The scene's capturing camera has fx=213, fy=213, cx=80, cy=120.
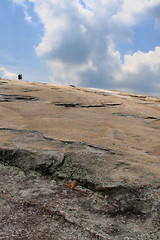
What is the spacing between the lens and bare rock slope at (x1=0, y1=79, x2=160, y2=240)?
138 cm

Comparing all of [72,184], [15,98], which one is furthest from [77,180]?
[15,98]

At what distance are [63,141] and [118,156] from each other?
2.16ft

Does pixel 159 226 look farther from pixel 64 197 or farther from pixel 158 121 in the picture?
pixel 158 121

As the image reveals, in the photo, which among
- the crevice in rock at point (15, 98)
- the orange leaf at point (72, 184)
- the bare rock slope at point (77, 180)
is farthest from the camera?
the crevice in rock at point (15, 98)

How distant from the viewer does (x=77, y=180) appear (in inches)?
74.0

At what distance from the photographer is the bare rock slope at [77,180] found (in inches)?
54.4

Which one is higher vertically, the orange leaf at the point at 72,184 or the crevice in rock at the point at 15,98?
the crevice in rock at the point at 15,98

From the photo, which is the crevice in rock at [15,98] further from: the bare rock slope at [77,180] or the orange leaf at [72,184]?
the orange leaf at [72,184]

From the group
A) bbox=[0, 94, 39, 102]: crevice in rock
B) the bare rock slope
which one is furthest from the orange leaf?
bbox=[0, 94, 39, 102]: crevice in rock

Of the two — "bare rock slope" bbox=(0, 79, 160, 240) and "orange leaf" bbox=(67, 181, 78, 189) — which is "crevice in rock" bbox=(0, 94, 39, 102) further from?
"orange leaf" bbox=(67, 181, 78, 189)

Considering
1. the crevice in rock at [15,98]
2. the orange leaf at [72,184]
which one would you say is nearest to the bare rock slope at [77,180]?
the orange leaf at [72,184]

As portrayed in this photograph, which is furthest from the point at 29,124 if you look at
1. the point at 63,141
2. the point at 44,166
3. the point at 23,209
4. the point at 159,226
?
the point at 159,226

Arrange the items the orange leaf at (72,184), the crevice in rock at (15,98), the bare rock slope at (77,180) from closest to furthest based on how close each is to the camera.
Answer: the bare rock slope at (77,180)
the orange leaf at (72,184)
the crevice in rock at (15,98)

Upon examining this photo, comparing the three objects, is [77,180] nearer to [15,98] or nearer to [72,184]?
[72,184]
